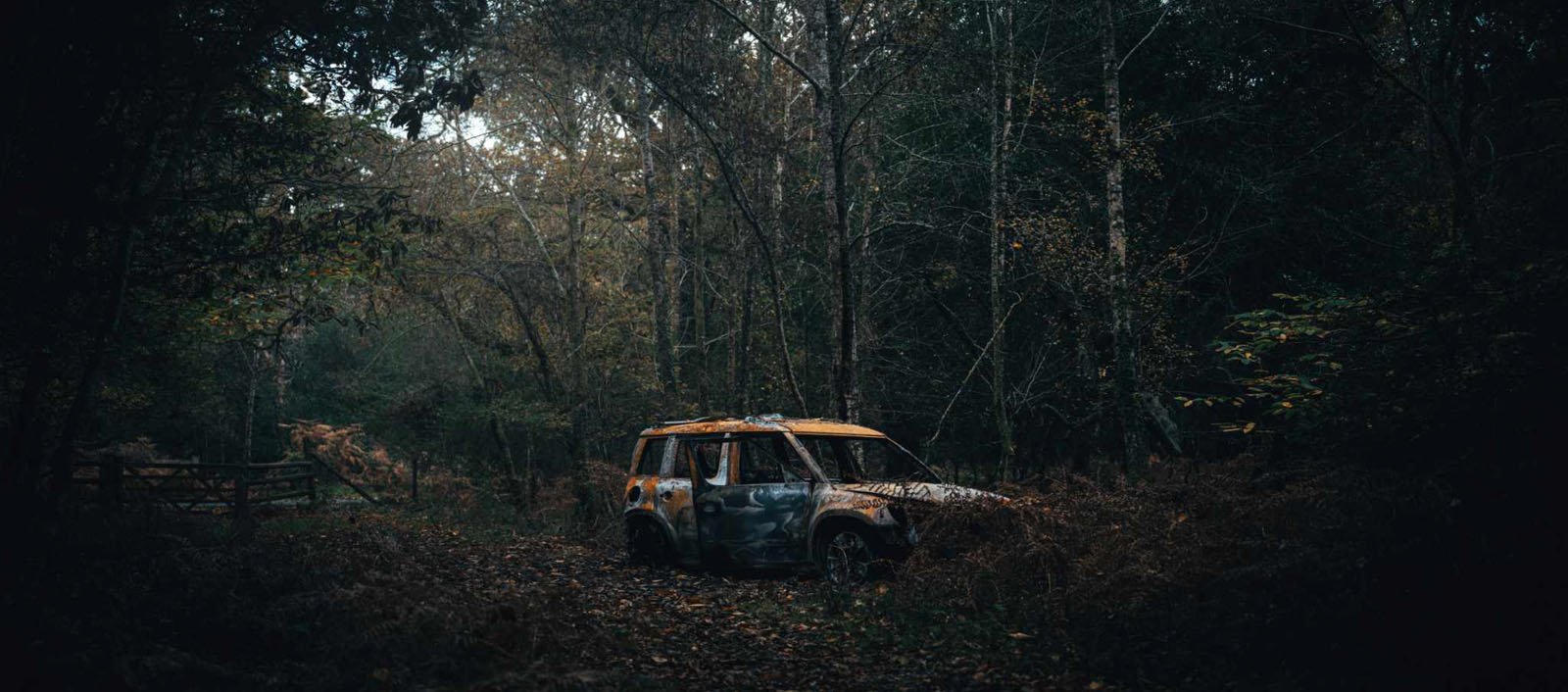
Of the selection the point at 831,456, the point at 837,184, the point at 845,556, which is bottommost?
the point at 845,556

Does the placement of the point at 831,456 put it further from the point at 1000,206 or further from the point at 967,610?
the point at 1000,206

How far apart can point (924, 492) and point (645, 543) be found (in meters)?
4.28

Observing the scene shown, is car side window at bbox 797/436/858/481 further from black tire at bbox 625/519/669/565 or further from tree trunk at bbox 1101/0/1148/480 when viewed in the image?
tree trunk at bbox 1101/0/1148/480

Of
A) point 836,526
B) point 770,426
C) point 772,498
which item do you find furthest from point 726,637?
point 770,426

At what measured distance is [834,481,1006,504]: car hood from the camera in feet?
29.9

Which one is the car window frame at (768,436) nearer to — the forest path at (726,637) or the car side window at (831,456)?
the car side window at (831,456)

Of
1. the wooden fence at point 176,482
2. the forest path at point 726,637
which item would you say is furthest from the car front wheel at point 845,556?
the wooden fence at point 176,482

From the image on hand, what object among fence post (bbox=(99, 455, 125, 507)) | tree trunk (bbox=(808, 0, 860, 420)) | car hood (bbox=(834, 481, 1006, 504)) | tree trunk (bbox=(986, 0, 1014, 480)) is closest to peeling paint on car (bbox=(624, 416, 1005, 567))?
car hood (bbox=(834, 481, 1006, 504))

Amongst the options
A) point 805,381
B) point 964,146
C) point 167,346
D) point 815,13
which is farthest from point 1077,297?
point 167,346

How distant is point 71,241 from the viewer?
31.6 ft

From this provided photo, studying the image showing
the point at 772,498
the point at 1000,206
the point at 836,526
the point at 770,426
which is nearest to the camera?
the point at 836,526

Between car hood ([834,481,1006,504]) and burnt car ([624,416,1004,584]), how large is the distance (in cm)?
1

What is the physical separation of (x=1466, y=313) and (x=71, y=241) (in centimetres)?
1230

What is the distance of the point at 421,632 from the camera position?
6855mm
